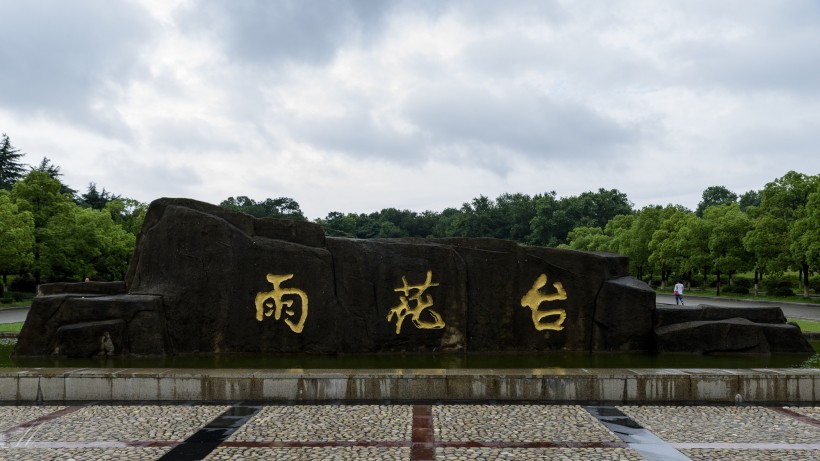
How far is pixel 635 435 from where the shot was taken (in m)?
6.53

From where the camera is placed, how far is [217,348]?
1116 cm

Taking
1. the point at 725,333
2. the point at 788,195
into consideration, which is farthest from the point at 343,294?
the point at 788,195

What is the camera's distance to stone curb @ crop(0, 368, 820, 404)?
27.0 ft

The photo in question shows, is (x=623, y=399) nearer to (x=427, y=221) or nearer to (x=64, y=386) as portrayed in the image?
(x=64, y=386)

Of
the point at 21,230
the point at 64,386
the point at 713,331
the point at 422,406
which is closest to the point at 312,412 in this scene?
the point at 422,406

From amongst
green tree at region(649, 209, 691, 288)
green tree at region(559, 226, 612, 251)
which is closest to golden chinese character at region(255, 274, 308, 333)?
green tree at region(649, 209, 691, 288)

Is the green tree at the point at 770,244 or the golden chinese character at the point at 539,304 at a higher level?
the green tree at the point at 770,244

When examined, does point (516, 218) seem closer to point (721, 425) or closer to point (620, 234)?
point (620, 234)

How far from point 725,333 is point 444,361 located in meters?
5.60

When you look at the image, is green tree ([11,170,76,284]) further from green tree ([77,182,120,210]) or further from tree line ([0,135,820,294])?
green tree ([77,182,120,210])

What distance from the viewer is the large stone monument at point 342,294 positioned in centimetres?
1115

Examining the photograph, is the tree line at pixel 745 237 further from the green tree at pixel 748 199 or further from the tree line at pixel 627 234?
the green tree at pixel 748 199

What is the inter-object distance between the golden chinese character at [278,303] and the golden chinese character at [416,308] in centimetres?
174

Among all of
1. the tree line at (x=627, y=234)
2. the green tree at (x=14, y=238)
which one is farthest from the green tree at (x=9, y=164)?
the green tree at (x=14, y=238)
